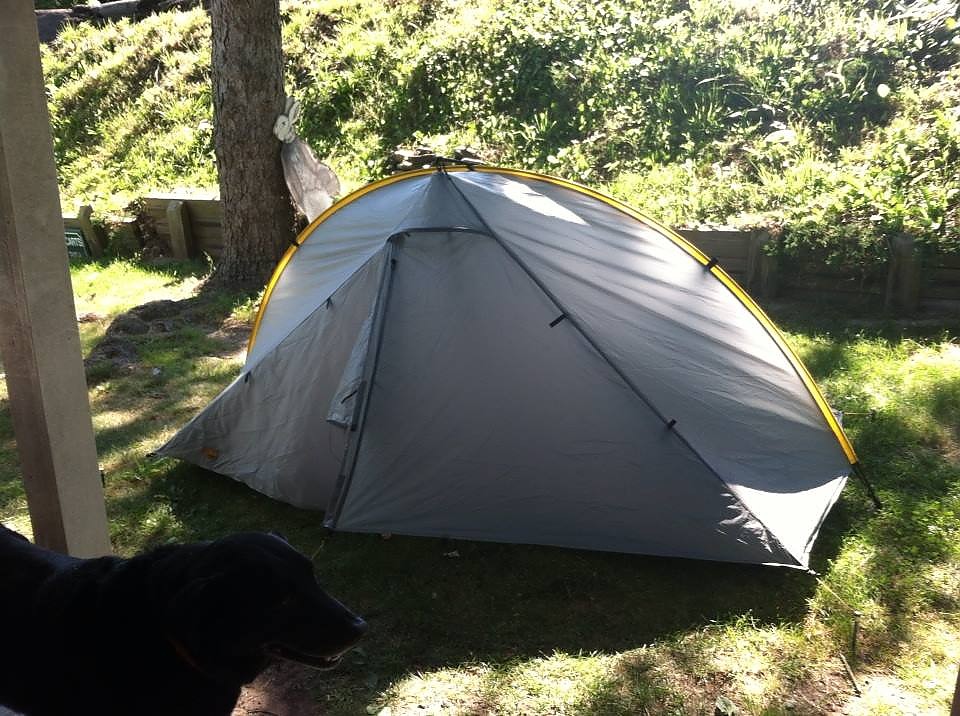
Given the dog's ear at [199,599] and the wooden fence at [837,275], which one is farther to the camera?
the wooden fence at [837,275]

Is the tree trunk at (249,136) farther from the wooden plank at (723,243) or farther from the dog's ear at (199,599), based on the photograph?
the dog's ear at (199,599)

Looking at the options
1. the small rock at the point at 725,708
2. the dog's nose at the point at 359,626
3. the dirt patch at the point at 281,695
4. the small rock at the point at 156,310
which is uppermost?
the dog's nose at the point at 359,626

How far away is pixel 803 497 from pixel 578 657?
49.9 inches

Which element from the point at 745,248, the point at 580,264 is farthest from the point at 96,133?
the point at 580,264

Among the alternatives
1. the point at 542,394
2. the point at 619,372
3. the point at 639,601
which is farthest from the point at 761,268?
the point at 639,601

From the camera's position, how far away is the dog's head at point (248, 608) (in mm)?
1983

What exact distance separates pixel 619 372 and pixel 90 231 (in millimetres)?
7716

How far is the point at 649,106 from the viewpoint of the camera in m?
8.69

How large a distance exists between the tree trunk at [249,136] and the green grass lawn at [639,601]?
9.74ft

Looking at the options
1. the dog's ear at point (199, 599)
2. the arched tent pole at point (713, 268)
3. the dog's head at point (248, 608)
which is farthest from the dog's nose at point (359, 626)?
the arched tent pole at point (713, 268)

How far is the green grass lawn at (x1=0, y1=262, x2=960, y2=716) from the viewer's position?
118 inches

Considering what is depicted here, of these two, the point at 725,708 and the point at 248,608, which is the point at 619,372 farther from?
the point at 248,608

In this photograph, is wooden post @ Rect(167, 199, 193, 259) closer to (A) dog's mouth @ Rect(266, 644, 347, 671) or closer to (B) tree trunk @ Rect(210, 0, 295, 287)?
(B) tree trunk @ Rect(210, 0, 295, 287)

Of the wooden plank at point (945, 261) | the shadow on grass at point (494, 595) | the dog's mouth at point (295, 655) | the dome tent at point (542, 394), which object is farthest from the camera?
the wooden plank at point (945, 261)
